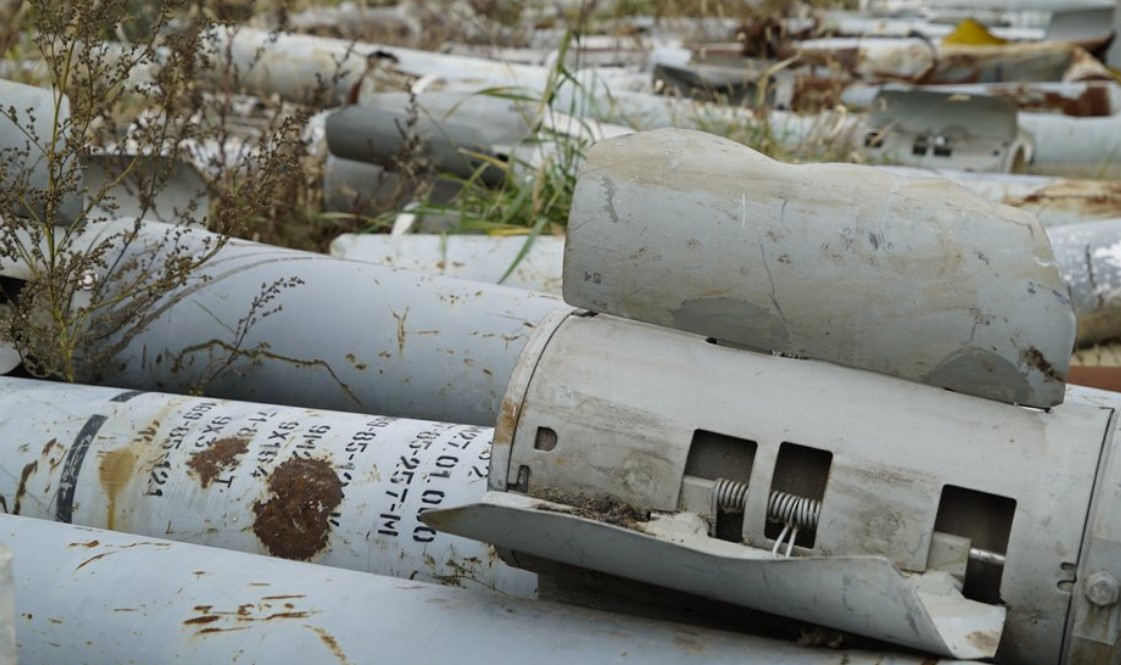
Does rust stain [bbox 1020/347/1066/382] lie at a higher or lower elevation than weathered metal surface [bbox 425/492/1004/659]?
higher

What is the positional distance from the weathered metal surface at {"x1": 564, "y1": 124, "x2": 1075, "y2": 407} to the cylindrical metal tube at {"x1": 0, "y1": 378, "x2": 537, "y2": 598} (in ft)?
1.67

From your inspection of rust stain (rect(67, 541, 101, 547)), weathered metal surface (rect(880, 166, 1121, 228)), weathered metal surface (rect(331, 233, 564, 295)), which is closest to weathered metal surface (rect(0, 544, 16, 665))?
rust stain (rect(67, 541, 101, 547))

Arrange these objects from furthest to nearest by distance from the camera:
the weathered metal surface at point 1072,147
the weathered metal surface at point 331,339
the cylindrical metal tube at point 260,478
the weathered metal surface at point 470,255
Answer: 1. the weathered metal surface at point 1072,147
2. the weathered metal surface at point 470,255
3. the weathered metal surface at point 331,339
4. the cylindrical metal tube at point 260,478

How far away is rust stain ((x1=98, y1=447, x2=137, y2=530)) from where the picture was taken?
8.24ft

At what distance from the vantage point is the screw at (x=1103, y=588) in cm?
182

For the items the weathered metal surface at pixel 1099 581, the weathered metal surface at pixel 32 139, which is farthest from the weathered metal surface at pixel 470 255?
the weathered metal surface at pixel 1099 581

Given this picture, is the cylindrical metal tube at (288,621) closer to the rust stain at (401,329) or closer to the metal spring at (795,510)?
the metal spring at (795,510)

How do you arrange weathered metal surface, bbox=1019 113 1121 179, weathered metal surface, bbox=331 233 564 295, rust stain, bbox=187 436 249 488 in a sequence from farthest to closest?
1. weathered metal surface, bbox=1019 113 1121 179
2. weathered metal surface, bbox=331 233 564 295
3. rust stain, bbox=187 436 249 488

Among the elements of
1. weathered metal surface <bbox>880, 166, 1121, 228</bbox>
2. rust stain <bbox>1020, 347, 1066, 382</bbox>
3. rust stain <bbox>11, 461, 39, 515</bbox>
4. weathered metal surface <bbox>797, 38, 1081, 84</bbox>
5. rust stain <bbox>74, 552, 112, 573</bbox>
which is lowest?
rust stain <bbox>11, 461, 39, 515</bbox>

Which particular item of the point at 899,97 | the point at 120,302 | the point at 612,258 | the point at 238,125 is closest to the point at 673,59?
the point at 899,97

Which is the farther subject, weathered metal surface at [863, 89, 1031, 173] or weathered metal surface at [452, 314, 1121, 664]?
weathered metal surface at [863, 89, 1031, 173]

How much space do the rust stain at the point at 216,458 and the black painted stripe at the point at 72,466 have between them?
0.73 feet

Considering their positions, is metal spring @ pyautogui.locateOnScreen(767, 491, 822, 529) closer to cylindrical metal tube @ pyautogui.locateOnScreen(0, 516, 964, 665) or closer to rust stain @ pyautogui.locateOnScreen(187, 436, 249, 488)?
cylindrical metal tube @ pyautogui.locateOnScreen(0, 516, 964, 665)

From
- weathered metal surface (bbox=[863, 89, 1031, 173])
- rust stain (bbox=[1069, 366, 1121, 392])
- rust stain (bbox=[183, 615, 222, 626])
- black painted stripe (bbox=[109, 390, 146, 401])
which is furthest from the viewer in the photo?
weathered metal surface (bbox=[863, 89, 1031, 173])
